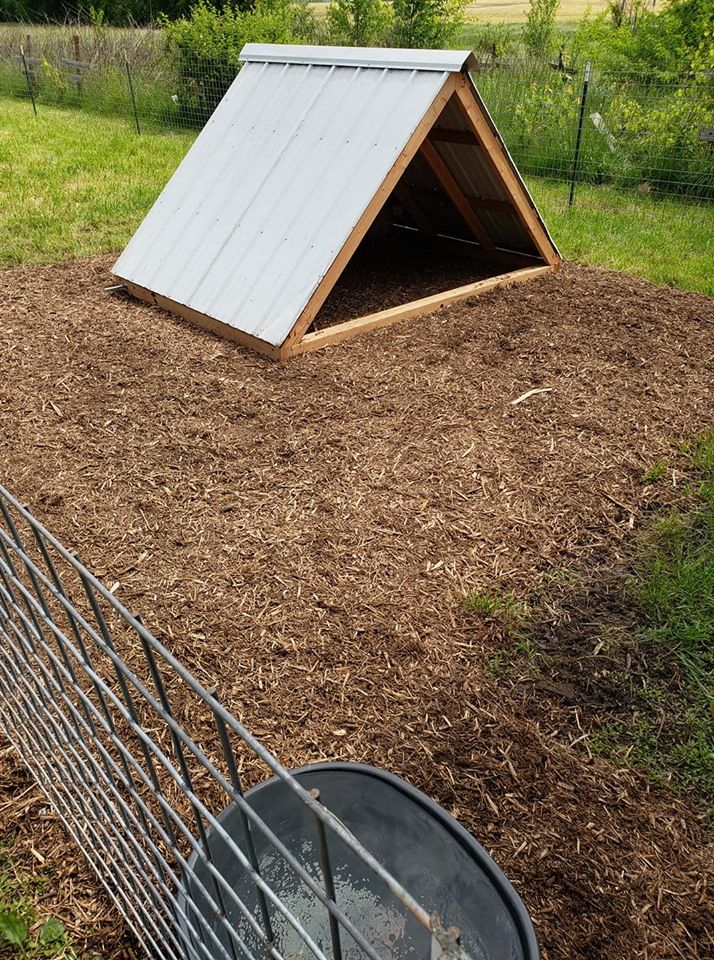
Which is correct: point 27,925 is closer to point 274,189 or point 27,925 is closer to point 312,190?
point 312,190

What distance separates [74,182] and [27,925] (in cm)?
880

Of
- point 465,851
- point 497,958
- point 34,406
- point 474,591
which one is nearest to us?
point 497,958

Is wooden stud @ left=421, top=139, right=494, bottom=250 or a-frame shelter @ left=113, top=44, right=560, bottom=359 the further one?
wooden stud @ left=421, top=139, right=494, bottom=250

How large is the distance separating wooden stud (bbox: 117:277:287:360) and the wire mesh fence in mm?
5136

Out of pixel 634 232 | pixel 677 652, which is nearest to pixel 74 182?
pixel 634 232

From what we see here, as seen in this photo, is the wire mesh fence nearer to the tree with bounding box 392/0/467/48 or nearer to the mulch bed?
the tree with bounding box 392/0/467/48

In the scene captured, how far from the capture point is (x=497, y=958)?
146 cm

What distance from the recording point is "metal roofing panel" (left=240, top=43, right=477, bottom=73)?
4.61m

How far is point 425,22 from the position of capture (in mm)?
14391

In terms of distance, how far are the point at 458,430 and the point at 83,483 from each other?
190cm

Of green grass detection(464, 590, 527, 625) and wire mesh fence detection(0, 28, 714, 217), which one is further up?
wire mesh fence detection(0, 28, 714, 217)

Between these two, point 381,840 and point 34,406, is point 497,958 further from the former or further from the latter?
point 34,406

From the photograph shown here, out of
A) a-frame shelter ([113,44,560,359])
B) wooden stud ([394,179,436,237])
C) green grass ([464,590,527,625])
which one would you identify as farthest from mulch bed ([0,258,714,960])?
wooden stud ([394,179,436,237])

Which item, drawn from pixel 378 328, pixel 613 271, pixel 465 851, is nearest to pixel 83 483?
pixel 378 328
